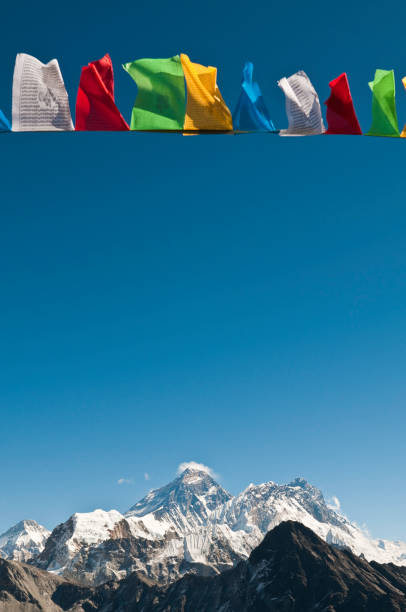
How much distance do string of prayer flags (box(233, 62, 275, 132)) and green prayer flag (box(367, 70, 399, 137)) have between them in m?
4.09

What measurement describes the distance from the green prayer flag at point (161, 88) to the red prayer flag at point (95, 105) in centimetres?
103

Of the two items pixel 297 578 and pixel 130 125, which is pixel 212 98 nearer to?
pixel 130 125

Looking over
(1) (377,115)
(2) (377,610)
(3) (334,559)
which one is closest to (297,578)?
(3) (334,559)

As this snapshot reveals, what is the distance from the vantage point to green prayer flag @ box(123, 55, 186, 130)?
22.6m

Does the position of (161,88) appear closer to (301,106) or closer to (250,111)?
(250,111)

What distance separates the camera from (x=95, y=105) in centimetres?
2212

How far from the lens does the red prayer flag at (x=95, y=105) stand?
22.0m

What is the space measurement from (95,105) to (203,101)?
3.97m

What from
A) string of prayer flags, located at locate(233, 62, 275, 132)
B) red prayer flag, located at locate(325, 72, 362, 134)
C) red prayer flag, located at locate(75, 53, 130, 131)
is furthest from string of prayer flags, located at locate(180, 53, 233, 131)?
red prayer flag, located at locate(325, 72, 362, 134)

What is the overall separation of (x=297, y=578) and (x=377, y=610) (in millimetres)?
31809

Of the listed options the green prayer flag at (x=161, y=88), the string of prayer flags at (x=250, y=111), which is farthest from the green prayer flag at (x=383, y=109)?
the green prayer flag at (x=161, y=88)

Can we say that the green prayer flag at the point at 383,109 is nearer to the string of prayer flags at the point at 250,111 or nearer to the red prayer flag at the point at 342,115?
the red prayer flag at the point at 342,115

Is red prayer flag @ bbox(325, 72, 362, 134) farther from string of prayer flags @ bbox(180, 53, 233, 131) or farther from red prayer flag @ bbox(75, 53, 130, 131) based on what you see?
red prayer flag @ bbox(75, 53, 130, 131)

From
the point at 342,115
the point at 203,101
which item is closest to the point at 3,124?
the point at 203,101
